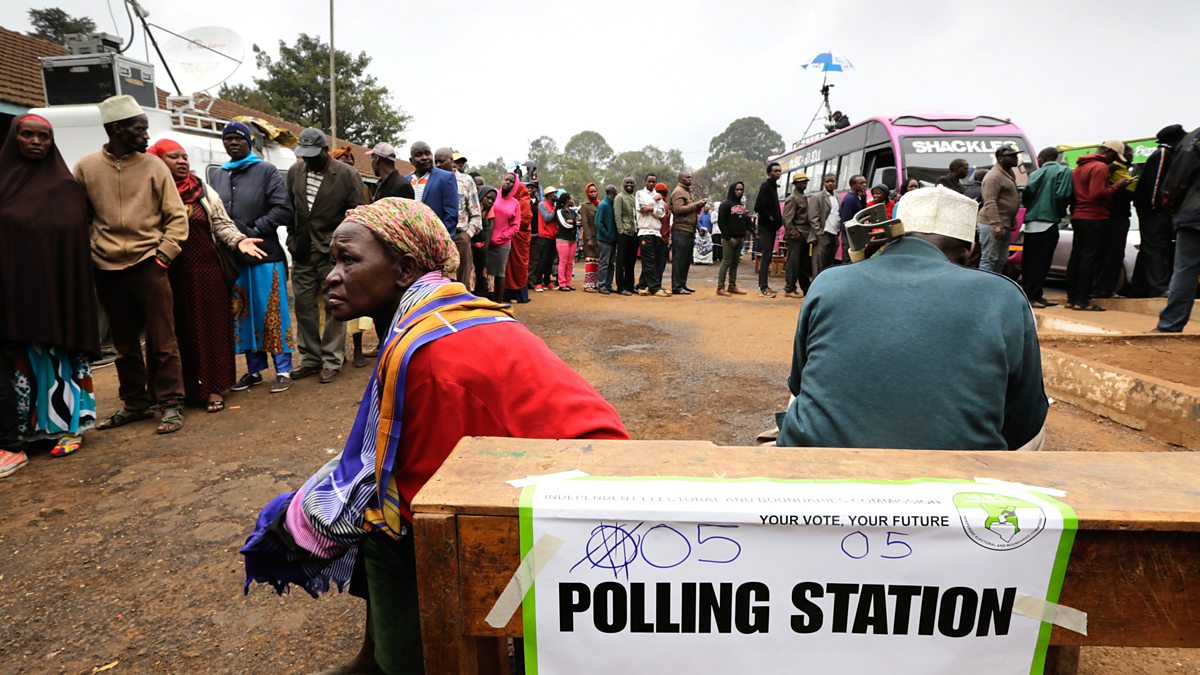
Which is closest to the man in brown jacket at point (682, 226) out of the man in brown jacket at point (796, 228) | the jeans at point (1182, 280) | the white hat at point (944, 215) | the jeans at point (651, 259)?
the jeans at point (651, 259)

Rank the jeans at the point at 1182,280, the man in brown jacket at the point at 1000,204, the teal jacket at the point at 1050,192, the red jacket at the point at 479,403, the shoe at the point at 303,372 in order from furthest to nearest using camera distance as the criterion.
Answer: the teal jacket at the point at 1050,192, the man in brown jacket at the point at 1000,204, the jeans at the point at 1182,280, the shoe at the point at 303,372, the red jacket at the point at 479,403

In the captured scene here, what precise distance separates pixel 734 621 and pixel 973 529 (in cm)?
40

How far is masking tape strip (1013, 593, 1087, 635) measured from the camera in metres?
1.08

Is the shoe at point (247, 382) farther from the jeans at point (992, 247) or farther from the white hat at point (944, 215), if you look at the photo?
the jeans at point (992, 247)

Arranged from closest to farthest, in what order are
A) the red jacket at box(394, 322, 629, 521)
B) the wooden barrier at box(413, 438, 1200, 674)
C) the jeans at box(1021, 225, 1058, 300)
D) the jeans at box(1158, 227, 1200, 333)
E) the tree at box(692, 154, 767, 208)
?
the wooden barrier at box(413, 438, 1200, 674)
the red jacket at box(394, 322, 629, 521)
the jeans at box(1158, 227, 1200, 333)
the jeans at box(1021, 225, 1058, 300)
the tree at box(692, 154, 767, 208)

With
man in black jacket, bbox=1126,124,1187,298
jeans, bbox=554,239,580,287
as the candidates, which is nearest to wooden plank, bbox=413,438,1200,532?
man in black jacket, bbox=1126,124,1187,298

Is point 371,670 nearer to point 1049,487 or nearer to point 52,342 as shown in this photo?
point 1049,487

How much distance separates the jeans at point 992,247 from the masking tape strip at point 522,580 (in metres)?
7.92

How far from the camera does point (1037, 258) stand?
26.9 ft

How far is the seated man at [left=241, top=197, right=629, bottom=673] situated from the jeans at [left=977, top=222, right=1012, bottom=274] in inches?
293

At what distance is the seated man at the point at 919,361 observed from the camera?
1698 millimetres

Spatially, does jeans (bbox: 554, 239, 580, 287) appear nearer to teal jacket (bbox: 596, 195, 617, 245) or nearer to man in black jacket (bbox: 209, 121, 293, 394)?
teal jacket (bbox: 596, 195, 617, 245)

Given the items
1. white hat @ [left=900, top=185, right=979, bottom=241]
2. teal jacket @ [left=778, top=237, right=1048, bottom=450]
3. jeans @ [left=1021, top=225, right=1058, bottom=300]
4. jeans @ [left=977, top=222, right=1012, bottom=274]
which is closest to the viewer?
teal jacket @ [left=778, top=237, right=1048, bottom=450]

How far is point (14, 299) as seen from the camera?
366 cm
